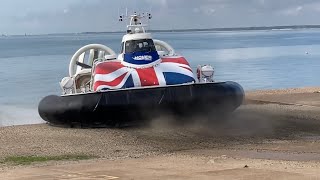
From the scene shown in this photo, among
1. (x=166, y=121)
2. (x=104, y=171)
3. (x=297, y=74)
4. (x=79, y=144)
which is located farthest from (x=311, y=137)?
(x=297, y=74)

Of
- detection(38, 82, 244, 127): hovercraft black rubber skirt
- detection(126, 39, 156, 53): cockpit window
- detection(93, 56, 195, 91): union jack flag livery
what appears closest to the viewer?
detection(38, 82, 244, 127): hovercraft black rubber skirt

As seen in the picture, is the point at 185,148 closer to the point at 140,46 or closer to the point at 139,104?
the point at 139,104

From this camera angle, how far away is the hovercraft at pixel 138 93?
1108 cm

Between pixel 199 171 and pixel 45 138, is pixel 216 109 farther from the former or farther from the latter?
pixel 199 171

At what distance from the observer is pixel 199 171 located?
22.7 feet

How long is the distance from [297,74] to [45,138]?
2461cm

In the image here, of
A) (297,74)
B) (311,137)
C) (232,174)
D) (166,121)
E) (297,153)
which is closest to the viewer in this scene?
(232,174)

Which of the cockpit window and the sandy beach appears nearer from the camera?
the sandy beach

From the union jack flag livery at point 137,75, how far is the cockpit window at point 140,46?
43 centimetres

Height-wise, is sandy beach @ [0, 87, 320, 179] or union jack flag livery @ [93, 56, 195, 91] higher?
union jack flag livery @ [93, 56, 195, 91]

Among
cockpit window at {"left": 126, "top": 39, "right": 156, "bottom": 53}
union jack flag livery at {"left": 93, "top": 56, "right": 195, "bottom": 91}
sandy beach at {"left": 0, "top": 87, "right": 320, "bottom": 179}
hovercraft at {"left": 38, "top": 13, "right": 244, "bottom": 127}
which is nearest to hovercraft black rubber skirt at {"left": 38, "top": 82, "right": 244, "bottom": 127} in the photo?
hovercraft at {"left": 38, "top": 13, "right": 244, "bottom": 127}

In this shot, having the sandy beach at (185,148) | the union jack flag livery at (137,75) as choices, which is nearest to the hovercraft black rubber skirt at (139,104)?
the sandy beach at (185,148)

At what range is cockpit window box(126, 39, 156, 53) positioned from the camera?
1256 centimetres

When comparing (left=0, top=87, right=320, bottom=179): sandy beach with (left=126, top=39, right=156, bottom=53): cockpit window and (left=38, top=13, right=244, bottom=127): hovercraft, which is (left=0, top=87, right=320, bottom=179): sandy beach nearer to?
(left=38, top=13, right=244, bottom=127): hovercraft
